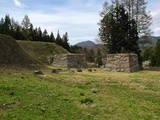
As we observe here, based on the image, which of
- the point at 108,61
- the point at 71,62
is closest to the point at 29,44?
the point at 71,62

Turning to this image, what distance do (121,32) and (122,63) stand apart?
6.37 m

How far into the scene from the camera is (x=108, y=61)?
16.8 m

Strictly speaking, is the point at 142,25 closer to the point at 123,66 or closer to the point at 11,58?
the point at 123,66

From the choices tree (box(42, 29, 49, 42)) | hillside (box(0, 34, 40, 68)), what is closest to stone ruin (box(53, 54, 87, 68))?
hillside (box(0, 34, 40, 68))

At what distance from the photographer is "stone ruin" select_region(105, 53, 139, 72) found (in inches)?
608

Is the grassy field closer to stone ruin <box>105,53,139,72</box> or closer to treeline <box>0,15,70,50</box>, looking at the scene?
stone ruin <box>105,53,139,72</box>

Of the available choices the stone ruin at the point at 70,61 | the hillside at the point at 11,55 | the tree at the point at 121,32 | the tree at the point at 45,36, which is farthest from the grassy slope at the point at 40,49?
the tree at the point at 45,36

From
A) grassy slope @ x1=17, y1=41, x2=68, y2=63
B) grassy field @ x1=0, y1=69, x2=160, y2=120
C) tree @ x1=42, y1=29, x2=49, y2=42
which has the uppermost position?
tree @ x1=42, y1=29, x2=49, y2=42

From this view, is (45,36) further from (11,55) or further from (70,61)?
(11,55)

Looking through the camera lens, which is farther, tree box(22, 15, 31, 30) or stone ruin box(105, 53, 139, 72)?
tree box(22, 15, 31, 30)

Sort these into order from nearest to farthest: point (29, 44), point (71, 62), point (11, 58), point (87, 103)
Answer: point (87, 103) < point (11, 58) < point (71, 62) < point (29, 44)

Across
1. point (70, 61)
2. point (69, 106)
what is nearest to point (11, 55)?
point (70, 61)

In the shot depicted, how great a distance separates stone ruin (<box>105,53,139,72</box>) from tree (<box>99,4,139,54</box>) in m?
4.89

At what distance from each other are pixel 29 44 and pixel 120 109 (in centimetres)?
2703
